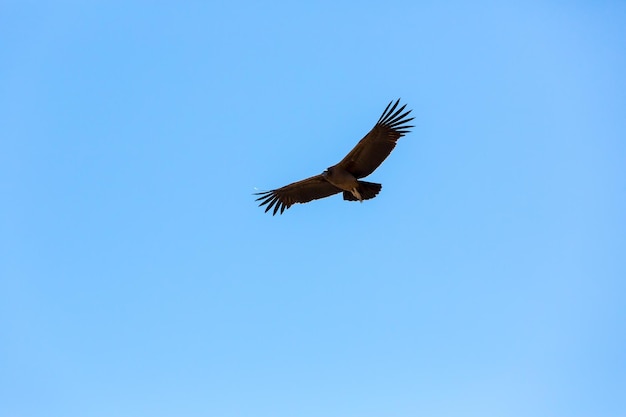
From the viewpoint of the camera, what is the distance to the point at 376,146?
21.5 meters

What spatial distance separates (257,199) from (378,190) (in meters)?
3.50

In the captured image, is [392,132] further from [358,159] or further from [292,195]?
[292,195]

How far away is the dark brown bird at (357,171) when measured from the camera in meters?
21.3

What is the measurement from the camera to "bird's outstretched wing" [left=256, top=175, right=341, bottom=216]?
901 inches

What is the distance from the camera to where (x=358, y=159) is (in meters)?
21.8

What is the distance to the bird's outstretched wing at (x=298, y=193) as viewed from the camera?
2288 cm

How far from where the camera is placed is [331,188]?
22922mm

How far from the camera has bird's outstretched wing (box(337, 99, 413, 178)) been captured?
69.6 ft

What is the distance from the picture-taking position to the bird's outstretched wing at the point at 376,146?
21219 millimetres

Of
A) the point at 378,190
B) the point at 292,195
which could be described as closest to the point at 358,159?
the point at 378,190

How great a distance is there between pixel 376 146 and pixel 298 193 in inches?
113

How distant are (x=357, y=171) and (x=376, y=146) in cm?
92

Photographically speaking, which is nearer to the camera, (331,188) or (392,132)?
(392,132)

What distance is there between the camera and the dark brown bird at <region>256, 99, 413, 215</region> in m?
21.3
